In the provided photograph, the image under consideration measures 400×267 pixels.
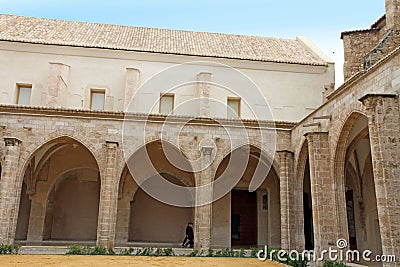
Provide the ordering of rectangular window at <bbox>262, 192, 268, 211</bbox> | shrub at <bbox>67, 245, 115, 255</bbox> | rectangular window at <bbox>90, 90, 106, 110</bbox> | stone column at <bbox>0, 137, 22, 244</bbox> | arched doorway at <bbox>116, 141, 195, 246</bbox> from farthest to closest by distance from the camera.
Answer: rectangular window at <bbox>90, 90, 106, 110</bbox> < rectangular window at <bbox>262, 192, 268, 211</bbox> < arched doorway at <bbox>116, 141, 195, 246</bbox> < stone column at <bbox>0, 137, 22, 244</bbox> < shrub at <bbox>67, 245, 115, 255</bbox>

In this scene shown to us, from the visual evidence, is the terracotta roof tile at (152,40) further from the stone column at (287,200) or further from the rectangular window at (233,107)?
the stone column at (287,200)

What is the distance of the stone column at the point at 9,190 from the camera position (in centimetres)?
1196

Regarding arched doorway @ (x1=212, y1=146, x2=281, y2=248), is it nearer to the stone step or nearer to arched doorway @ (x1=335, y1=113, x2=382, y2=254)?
arched doorway @ (x1=335, y1=113, x2=382, y2=254)

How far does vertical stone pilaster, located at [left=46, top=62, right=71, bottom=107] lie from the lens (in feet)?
56.0

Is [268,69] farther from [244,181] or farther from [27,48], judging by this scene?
[27,48]

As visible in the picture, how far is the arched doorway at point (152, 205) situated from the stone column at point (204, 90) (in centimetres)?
269

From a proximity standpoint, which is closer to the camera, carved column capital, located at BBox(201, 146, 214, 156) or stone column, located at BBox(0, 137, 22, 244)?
stone column, located at BBox(0, 137, 22, 244)

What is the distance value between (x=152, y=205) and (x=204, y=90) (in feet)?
18.9

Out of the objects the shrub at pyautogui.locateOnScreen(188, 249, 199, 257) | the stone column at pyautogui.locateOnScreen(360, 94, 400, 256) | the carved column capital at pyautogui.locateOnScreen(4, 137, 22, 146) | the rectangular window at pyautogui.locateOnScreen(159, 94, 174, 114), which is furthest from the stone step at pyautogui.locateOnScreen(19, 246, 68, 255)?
the stone column at pyautogui.locateOnScreen(360, 94, 400, 256)

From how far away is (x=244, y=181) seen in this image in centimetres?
1720

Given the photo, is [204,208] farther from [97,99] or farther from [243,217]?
[97,99]

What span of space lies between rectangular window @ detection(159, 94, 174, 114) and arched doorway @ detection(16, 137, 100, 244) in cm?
394

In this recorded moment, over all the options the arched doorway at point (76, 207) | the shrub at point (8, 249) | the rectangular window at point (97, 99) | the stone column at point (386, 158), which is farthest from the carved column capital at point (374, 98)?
the rectangular window at point (97, 99)

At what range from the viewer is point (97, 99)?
1852 centimetres
